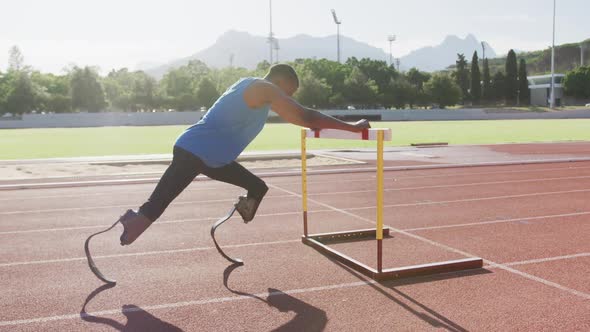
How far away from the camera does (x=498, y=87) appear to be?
94688 millimetres

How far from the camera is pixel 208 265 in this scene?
545cm

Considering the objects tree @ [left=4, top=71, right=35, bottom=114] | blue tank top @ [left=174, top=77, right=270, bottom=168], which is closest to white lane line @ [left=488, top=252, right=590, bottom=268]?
blue tank top @ [left=174, top=77, right=270, bottom=168]

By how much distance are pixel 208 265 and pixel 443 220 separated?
12.0ft

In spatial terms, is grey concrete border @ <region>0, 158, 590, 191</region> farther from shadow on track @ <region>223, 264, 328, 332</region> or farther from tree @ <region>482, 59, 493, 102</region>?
tree @ <region>482, 59, 493, 102</region>

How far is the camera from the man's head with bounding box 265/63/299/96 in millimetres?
4449

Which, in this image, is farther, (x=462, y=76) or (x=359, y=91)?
(x=462, y=76)

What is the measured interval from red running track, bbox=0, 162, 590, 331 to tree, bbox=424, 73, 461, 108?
264 feet

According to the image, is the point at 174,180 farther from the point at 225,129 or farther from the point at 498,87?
the point at 498,87

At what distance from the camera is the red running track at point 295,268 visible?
3.97m

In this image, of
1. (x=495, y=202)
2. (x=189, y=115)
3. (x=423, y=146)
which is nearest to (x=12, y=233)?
(x=495, y=202)

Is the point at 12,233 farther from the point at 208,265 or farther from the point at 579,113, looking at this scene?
the point at 579,113

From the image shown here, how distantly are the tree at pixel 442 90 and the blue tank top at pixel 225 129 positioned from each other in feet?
283

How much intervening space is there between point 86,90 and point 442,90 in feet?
181

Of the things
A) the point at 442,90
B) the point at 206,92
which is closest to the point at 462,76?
the point at 442,90
